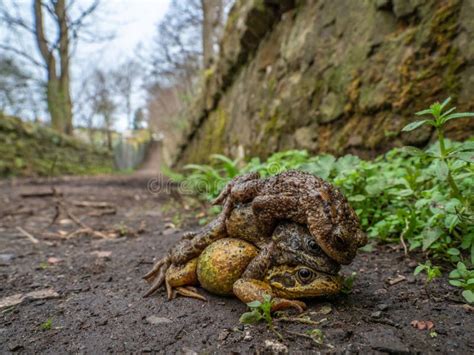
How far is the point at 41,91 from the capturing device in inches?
659

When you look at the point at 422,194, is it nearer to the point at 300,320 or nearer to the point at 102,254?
the point at 300,320

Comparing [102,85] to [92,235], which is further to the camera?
[102,85]

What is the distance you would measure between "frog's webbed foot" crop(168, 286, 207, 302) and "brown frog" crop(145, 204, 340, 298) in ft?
1.09

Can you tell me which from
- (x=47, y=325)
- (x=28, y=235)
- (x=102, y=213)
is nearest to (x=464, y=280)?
(x=47, y=325)

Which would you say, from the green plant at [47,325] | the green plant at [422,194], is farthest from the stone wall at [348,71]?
the green plant at [47,325]

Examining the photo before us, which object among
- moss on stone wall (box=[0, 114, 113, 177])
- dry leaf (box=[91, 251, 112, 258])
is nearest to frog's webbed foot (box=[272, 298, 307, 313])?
dry leaf (box=[91, 251, 112, 258])

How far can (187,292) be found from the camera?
1.88m

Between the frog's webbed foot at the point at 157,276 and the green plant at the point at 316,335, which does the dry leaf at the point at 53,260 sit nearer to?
the frog's webbed foot at the point at 157,276

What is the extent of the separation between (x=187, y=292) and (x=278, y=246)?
2.11ft

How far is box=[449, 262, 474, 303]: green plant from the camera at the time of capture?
1544mm

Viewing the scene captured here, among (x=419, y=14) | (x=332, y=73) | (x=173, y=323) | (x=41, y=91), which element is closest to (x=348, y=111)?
(x=332, y=73)

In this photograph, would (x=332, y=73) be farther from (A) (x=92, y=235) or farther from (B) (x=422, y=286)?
(A) (x=92, y=235)

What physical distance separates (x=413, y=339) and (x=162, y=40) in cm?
2152

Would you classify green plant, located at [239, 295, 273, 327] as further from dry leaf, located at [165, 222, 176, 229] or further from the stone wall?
dry leaf, located at [165, 222, 176, 229]
